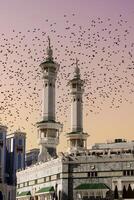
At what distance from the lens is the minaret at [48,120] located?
84812 millimetres

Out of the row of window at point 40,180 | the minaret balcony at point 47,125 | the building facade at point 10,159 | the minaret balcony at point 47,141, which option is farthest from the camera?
the building facade at point 10,159

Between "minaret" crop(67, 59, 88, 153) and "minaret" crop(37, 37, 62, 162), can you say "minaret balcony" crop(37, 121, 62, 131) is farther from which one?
"minaret" crop(67, 59, 88, 153)

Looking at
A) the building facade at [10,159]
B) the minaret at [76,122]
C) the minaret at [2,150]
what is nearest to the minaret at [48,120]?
the minaret at [76,122]

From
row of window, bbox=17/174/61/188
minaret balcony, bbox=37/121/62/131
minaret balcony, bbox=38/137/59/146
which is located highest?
minaret balcony, bbox=37/121/62/131

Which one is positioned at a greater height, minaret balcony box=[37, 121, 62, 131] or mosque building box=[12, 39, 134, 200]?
minaret balcony box=[37, 121, 62, 131]

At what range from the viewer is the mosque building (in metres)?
66.9

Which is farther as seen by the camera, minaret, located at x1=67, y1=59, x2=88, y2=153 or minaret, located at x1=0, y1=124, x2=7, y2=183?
minaret, located at x1=0, y1=124, x2=7, y2=183

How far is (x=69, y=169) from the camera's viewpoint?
2758 inches

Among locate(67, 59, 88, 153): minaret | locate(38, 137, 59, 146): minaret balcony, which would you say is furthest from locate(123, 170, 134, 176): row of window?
locate(67, 59, 88, 153): minaret

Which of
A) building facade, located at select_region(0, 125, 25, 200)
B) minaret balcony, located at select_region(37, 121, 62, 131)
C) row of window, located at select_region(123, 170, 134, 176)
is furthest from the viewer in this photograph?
building facade, located at select_region(0, 125, 25, 200)

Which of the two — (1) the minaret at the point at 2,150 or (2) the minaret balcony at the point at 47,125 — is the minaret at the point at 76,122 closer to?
(2) the minaret balcony at the point at 47,125

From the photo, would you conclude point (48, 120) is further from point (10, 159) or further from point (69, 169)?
point (10, 159)

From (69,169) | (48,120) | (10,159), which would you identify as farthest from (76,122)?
(10,159)

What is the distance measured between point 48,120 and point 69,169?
16944mm
